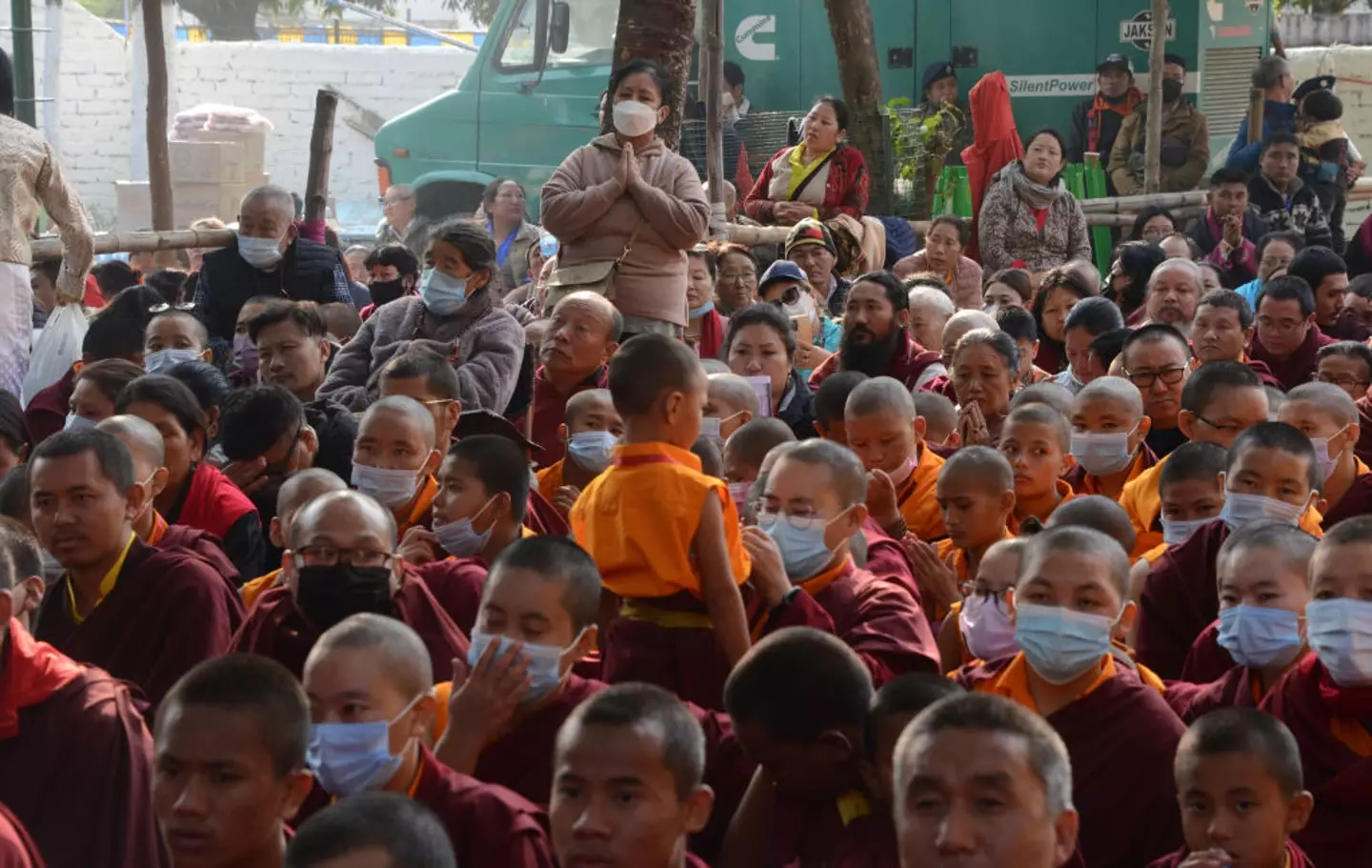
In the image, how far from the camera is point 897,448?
6.07 m

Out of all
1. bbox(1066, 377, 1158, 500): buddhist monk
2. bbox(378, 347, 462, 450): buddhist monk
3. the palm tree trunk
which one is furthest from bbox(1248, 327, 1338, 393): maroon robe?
bbox(378, 347, 462, 450): buddhist monk

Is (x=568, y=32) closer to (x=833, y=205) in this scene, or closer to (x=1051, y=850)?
(x=833, y=205)

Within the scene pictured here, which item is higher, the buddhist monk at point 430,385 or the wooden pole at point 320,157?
the wooden pole at point 320,157

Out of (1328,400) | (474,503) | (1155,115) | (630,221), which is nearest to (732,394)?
(630,221)

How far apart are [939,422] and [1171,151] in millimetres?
8297

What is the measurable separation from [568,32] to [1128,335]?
8.46 meters

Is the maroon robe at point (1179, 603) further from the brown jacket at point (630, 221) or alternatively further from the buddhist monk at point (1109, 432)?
the brown jacket at point (630, 221)

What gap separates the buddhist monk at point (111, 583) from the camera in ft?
15.4

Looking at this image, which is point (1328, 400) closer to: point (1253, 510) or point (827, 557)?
point (1253, 510)

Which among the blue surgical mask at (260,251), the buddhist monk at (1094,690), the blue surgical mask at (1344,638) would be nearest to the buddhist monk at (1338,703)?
Answer: the blue surgical mask at (1344,638)

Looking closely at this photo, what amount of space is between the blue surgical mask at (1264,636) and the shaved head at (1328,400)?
1883 millimetres

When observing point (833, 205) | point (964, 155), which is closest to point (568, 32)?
point (964, 155)

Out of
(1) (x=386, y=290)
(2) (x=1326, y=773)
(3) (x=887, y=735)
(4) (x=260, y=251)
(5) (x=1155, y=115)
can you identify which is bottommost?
(2) (x=1326, y=773)

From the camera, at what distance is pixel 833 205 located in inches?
418
